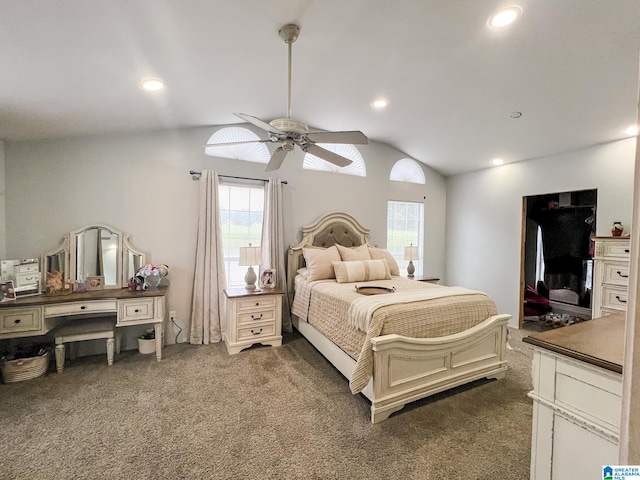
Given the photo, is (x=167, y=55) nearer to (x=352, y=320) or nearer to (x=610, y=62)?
→ (x=352, y=320)

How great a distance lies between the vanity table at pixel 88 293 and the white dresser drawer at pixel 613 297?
16.1ft

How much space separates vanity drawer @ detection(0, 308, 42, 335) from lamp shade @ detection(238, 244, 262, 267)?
6.16 ft

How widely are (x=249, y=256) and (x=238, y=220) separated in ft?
2.40

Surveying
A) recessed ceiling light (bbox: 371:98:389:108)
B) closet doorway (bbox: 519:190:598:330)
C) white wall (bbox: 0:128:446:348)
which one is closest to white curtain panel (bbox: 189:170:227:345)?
white wall (bbox: 0:128:446:348)

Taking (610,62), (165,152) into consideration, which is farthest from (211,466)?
(610,62)

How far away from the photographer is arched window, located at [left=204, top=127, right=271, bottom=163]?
369 centimetres

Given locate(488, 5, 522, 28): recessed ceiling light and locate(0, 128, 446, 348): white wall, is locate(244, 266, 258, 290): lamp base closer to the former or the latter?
locate(0, 128, 446, 348): white wall

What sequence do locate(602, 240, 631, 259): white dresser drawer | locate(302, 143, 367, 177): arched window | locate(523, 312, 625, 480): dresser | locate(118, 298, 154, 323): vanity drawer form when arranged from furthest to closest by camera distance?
locate(302, 143, 367, 177): arched window
locate(602, 240, 631, 259): white dresser drawer
locate(118, 298, 154, 323): vanity drawer
locate(523, 312, 625, 480): dresser

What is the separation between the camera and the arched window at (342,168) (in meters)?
4.23

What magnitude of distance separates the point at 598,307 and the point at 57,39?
17.6ft

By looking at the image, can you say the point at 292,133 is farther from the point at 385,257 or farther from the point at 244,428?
the point at 385,257

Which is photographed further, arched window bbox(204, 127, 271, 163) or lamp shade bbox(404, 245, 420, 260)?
lamp shade bbox(404, 245, 420, 260)

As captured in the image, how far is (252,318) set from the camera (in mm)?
3291

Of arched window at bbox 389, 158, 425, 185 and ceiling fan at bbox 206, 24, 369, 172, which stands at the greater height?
arched window at bbox 389, 158, 425, 185
